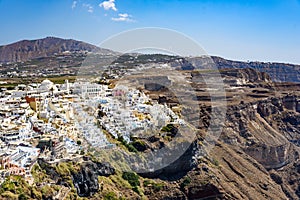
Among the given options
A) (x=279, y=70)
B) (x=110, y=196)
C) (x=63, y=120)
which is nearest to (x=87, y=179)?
(x=110, y=196)

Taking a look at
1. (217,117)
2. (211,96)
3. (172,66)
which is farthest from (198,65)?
(217,117)

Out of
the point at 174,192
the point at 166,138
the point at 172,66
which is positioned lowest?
the point at 174,192

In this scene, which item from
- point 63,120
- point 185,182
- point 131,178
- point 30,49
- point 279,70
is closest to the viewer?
point 131,178

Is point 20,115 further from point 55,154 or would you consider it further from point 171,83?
point 171,83

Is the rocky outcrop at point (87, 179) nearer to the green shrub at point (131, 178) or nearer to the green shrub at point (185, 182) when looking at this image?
the green shrub at point (131, 178)

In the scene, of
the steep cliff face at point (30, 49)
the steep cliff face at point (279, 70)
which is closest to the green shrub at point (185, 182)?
the steep cliff face at point (279, 70)

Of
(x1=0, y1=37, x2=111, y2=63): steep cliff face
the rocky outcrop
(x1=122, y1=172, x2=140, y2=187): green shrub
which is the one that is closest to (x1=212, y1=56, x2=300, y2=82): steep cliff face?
(x1=0, y1=37, x2=111, y2=63): steep cliff face

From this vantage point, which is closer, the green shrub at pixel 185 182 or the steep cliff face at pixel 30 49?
the green shrub at pixel 185 182

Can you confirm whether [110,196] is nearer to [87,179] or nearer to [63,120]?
[87,179]
